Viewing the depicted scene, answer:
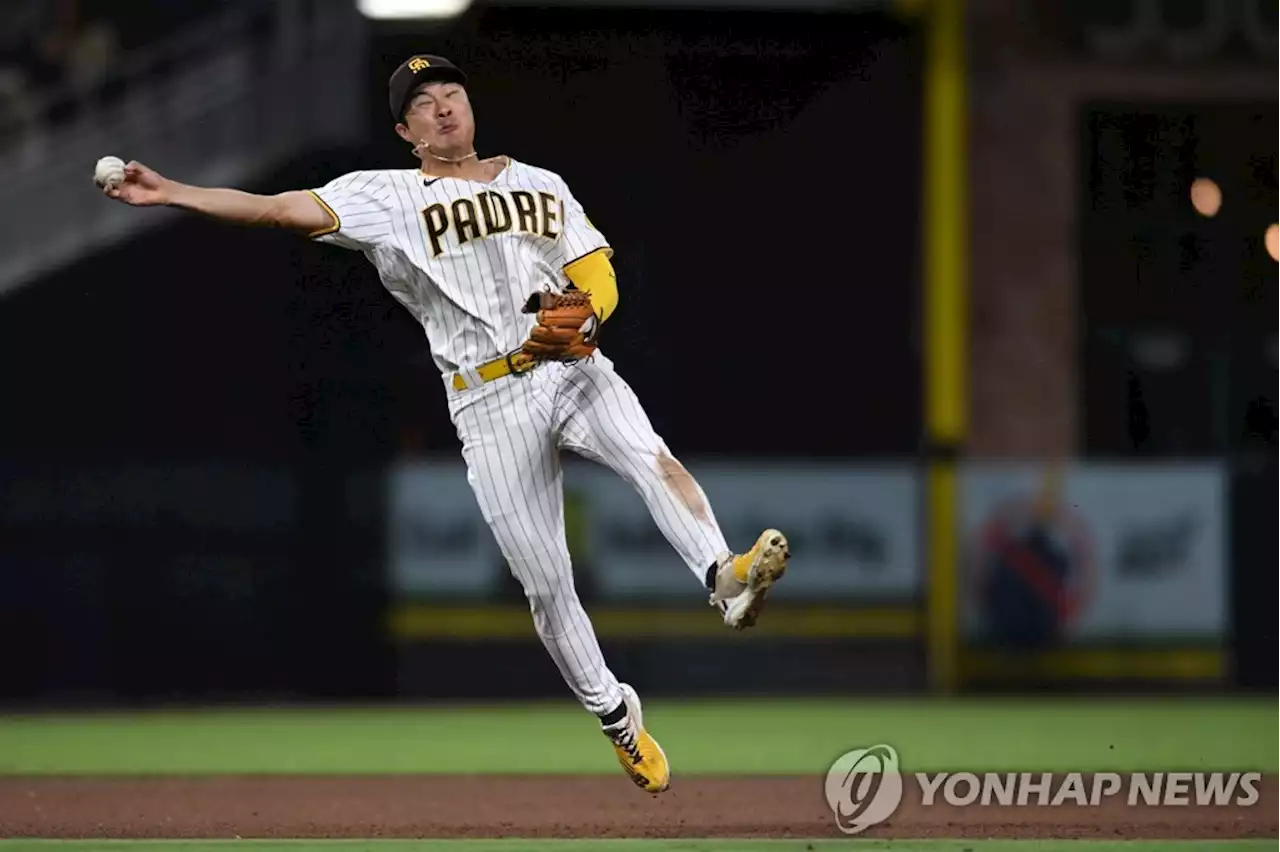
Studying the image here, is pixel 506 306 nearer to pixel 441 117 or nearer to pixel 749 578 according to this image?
pixel 441 117

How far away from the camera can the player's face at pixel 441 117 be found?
6.64m

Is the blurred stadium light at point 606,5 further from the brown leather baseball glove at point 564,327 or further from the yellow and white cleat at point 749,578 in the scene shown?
the yellow and white cleat at point 749,578

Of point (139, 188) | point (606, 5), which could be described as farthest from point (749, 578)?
point (606, 5)

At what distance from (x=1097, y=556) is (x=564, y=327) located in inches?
306

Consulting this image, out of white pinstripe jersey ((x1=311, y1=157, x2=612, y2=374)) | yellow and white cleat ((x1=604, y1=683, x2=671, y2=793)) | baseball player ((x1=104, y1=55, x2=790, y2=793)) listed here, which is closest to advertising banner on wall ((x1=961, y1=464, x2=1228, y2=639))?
yellow and white cleat ((x1=604, y1=683, x2=671, y2=793))

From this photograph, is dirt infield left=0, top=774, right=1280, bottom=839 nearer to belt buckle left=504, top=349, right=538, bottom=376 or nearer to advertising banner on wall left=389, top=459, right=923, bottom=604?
belt buckle left=504, top=349, right=538, bottom=376

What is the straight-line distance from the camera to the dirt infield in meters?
6.87

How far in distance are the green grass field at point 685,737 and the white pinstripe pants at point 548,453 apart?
254 cm

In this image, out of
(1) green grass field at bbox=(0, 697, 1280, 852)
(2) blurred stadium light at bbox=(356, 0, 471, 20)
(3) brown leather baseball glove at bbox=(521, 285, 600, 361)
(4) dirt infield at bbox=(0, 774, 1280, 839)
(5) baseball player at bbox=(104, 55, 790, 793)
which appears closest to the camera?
(3) brown leather baseball glove at bbox=(521, 285, 600, 361)

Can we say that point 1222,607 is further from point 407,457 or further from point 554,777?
point 554,777

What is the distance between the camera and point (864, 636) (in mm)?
13617

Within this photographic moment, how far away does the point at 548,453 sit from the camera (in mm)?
6734

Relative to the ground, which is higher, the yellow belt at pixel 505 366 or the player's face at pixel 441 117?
the player's face at pixel 441 117

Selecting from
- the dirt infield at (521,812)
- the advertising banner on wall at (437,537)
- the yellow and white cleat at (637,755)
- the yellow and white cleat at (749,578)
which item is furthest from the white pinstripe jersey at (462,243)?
the advertising banner on wall at (437,537)
